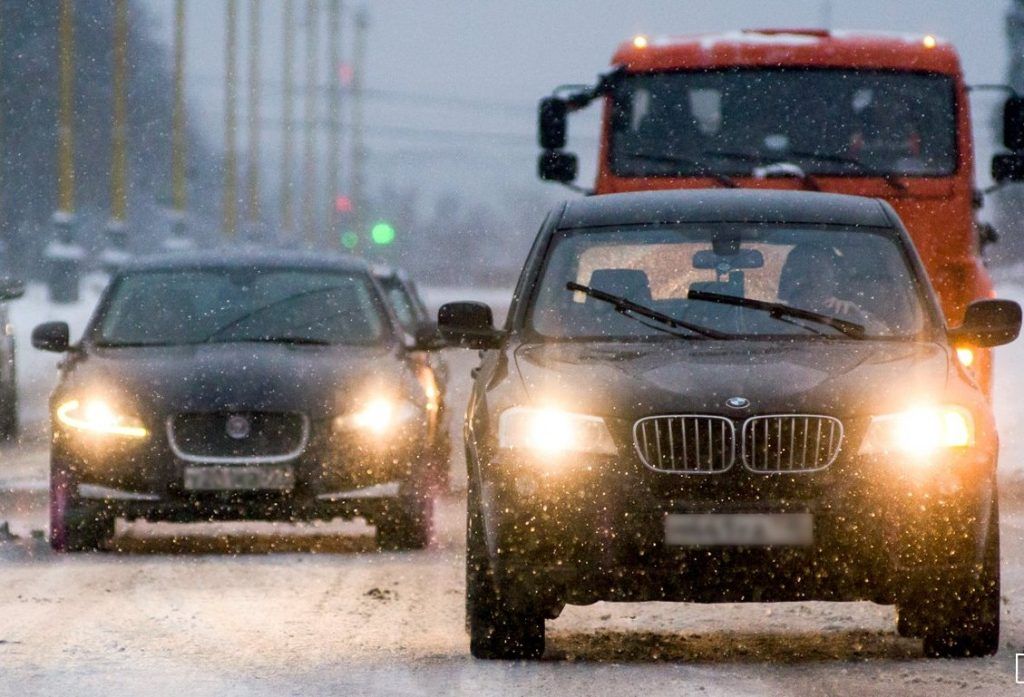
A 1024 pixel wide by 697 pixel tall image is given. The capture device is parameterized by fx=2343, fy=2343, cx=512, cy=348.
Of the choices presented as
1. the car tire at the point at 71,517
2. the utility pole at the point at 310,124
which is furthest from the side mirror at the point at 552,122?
the utility pole at the point at 310,124

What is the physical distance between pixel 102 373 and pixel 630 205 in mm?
3656

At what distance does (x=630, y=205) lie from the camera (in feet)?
29.7

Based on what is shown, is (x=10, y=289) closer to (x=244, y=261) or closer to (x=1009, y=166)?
(x=244, y=261)

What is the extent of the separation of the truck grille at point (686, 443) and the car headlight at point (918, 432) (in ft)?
1.46

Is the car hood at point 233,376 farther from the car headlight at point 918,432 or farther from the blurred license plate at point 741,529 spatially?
the car headlight at point 918,432

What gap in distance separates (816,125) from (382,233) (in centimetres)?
3862

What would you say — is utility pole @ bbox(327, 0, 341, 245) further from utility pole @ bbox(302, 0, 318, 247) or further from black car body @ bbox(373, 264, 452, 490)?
black car body @ bbox(373, 264, 452, 490)

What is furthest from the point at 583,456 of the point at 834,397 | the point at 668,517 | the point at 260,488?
the point at 260,488

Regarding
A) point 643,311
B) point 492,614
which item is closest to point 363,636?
point 492,614

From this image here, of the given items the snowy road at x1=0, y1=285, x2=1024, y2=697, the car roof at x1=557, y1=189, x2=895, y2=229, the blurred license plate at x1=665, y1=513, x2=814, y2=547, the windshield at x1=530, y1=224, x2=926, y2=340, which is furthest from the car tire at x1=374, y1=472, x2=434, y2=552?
the blurred license plate at x1=665, y1=513, x2=814, y2=547

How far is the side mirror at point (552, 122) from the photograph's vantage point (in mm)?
15742

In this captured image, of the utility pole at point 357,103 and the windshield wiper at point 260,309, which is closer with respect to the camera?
the windshield wiper at point 260,309

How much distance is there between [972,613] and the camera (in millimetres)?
7648

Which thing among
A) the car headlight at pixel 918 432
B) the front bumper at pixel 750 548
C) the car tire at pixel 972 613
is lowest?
the car tire at pixel 972 613
